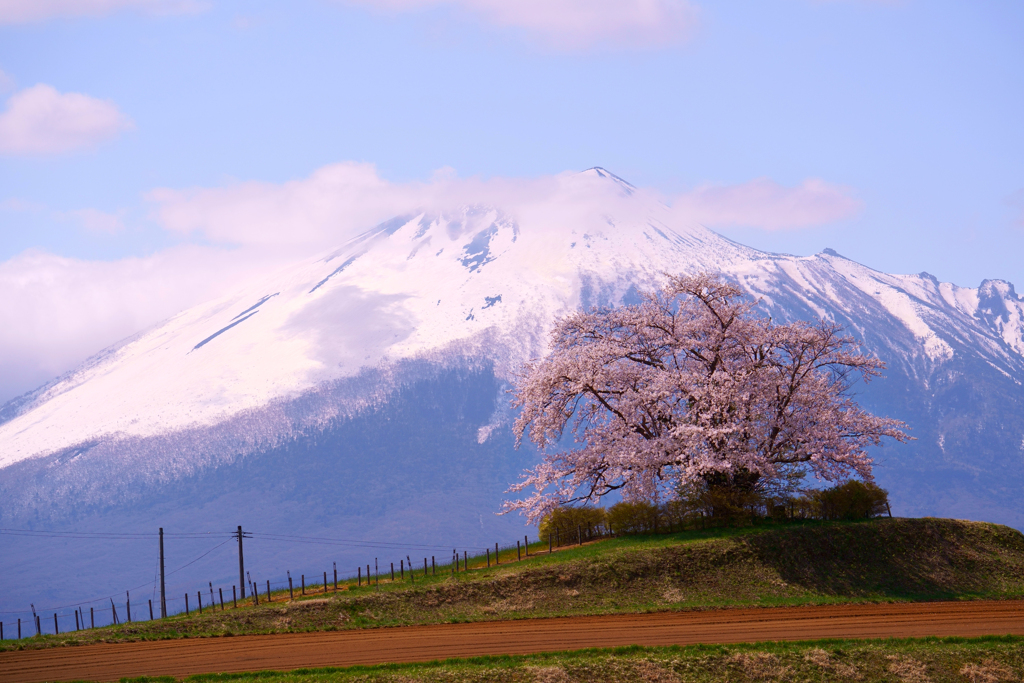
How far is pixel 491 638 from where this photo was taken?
3003 cm

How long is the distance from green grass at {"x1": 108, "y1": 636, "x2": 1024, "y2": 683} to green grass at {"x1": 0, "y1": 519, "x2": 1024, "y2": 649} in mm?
6399

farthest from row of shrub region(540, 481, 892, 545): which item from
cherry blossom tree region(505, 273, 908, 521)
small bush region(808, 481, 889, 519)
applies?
cherry blossom tree region(505, 273, 908, 521)

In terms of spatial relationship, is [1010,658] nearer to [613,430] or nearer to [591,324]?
[613,430]

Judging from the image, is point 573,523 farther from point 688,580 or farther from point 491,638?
point 491,638

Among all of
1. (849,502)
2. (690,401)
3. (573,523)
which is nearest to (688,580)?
(690,401)

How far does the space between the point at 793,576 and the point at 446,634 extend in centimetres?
1444

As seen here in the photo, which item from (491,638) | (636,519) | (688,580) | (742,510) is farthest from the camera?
(636,519)

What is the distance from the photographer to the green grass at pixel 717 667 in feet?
83.2

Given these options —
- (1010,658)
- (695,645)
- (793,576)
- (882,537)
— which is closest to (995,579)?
(882,537)

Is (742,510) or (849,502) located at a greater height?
(742,510)

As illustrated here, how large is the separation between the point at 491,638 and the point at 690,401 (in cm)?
1710

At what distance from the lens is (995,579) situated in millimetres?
37750

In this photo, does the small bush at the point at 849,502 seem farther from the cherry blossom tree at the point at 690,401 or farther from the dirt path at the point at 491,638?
the dirt path at the point at 491,638

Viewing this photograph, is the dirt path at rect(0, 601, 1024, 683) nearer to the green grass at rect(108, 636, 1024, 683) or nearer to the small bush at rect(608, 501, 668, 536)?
the green grass at rect(108, 636, 1024, 683)
